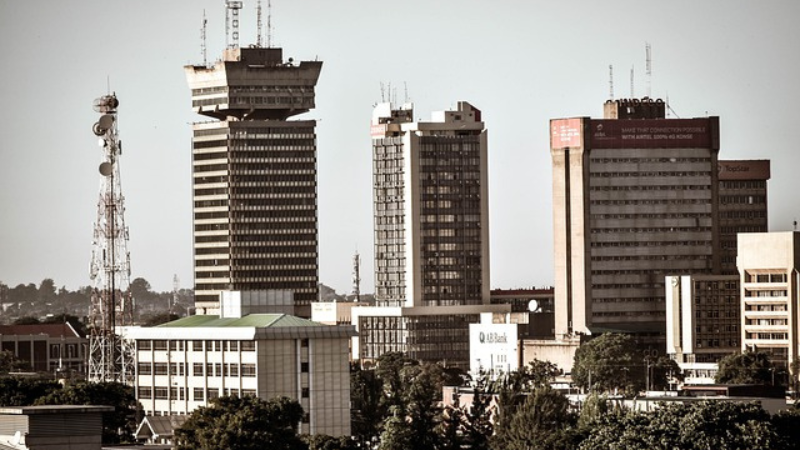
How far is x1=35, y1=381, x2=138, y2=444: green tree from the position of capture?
174625mm

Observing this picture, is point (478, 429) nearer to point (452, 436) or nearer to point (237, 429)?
point (452, 436)

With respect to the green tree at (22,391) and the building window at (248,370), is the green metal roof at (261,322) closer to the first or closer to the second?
the building window at (248,370)

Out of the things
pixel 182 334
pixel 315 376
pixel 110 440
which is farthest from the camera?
pixel 182 334

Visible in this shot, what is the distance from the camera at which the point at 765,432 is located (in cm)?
14238

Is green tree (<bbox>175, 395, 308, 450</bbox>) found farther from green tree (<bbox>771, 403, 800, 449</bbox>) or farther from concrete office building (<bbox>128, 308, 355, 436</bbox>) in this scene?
green tree (<bbox>771, 403, 800, 449</bbox>)

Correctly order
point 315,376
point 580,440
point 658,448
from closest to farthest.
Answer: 1. point 658,448
2. point 580,440
3. point 315,376

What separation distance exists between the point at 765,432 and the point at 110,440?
168 feet

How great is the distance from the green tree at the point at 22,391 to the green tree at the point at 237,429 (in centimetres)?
3441

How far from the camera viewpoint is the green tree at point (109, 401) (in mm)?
174625

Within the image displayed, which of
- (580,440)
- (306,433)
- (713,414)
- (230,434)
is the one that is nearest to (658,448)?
(713,414)

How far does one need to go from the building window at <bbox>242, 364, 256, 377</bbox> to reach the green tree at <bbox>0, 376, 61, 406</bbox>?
15637 millimetres

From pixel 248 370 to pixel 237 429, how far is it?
3794 cm

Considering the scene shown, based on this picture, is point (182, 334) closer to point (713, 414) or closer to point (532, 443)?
point (532, 443)

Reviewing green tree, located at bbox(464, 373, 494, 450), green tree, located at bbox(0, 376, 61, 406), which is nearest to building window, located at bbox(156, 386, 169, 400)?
green tree, located at bbox(0, 376, 61, 406)
